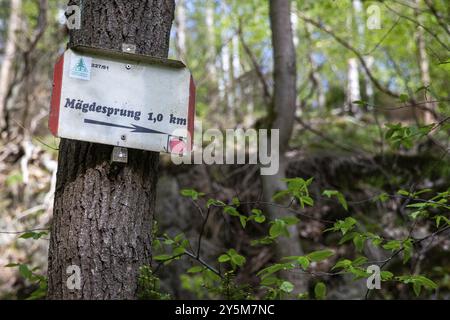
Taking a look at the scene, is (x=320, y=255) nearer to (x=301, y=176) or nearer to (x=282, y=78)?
(x=282, y=78)

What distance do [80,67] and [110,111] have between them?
22 centimetres

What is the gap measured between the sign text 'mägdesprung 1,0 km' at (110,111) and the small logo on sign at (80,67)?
107 mm

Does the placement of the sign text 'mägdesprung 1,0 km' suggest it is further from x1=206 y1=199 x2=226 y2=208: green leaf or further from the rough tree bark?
x1=206 y1=199 x2=226 y2=208: green leaf

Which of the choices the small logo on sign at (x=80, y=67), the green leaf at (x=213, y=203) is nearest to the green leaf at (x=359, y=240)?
the green leaf at (x=213, y=203)

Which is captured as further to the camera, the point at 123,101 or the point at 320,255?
the point at 320,255

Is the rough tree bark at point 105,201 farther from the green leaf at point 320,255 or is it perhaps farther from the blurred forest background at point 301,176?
the blurred forest background at point 301,176

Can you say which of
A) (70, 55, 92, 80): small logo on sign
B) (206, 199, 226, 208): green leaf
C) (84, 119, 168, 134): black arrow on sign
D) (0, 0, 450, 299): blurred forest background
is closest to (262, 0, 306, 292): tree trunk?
(0, 0, 450, 299): blurred forest background

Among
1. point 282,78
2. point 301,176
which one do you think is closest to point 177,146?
point 282,78

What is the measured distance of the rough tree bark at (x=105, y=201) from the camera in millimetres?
1820

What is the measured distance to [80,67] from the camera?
6.18 feet

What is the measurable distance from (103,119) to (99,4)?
0.54m

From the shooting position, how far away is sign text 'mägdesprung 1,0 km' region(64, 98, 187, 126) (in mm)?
1860

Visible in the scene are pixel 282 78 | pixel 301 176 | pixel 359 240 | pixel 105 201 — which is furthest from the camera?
pixel 301 176
